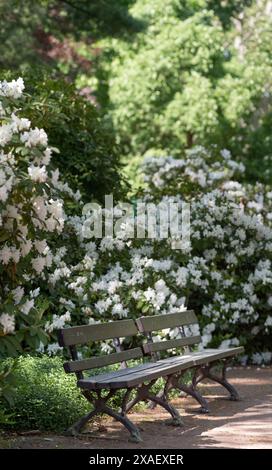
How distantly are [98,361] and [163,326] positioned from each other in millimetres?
1596

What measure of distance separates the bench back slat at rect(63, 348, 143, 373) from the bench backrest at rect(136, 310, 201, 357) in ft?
0.72

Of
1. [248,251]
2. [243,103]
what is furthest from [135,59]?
→ [248,251]

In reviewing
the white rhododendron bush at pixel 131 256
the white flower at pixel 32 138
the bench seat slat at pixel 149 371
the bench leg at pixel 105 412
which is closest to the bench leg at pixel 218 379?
the bench seat slat at pixel 149 371

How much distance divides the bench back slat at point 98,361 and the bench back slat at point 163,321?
0.25 metres

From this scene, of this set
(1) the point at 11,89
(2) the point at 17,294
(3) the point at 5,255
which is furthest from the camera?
(1) the point at 11,89

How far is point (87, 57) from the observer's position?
27453mm

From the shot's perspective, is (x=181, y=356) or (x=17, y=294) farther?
(x=181, y=356)

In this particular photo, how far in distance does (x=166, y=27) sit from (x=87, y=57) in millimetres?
2962

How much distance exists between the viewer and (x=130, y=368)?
8062 mm

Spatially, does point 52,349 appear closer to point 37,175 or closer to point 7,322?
point 7,322

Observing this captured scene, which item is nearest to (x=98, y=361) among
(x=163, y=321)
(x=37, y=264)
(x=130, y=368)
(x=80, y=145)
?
(x=130, y=368)

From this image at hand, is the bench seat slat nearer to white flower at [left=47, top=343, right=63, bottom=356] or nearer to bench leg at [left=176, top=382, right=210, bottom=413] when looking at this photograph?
bench leg at [left=176, top=382, right=210, bottom=413]

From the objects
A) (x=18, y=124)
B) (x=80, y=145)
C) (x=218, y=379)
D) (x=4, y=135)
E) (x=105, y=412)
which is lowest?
(x=105, y=412)
